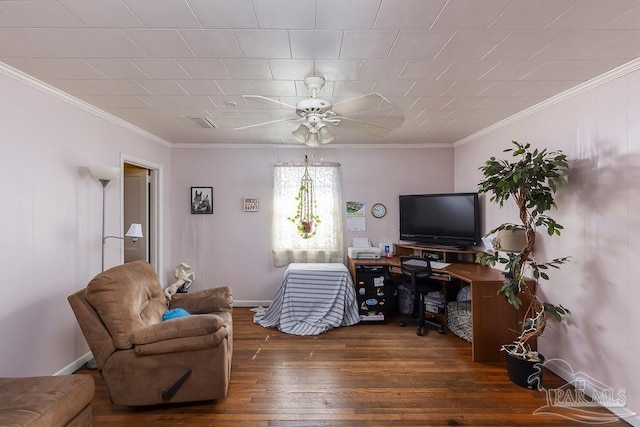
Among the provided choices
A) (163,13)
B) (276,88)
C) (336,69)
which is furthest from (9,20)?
(336,69)

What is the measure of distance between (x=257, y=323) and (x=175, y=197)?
7.26ft

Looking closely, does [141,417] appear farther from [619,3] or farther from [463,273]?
[619,3]

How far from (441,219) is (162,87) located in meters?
3.51

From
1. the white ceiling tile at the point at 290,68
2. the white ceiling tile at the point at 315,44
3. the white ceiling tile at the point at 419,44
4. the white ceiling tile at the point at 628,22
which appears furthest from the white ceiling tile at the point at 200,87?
the white ceiling tile at the point at 628,22

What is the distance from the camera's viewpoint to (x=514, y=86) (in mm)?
2455

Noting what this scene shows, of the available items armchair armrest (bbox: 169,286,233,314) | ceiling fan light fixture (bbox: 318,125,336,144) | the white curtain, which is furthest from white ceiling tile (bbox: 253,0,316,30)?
the white curtain

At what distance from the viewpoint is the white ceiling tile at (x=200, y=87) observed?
236 cm

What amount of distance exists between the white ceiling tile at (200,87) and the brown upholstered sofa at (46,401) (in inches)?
83.0

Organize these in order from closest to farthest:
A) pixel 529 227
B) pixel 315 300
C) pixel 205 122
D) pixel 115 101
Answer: pixel 529 227 → pixel 115 101 → pixel 205 122 → pixel 315 300

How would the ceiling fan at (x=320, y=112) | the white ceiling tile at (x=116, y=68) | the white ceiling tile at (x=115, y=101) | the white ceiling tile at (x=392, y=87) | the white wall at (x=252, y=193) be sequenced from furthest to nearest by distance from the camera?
the white wall at (x=252, y=193)
the white ceiling tile at (x=115, y=101)
the white ceiling tile at (x=392, y=87)
the ceiling fan at (x=320, y=112)
the white ceiling tile at (x=116, y=68)

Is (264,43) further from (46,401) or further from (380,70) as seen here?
(46,401)

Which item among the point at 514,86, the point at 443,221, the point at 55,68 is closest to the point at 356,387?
the point at 443,221

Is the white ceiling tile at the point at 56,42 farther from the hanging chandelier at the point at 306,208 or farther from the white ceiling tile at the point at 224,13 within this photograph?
the hanging chandelier at the point at 306,208

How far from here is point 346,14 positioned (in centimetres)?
157
